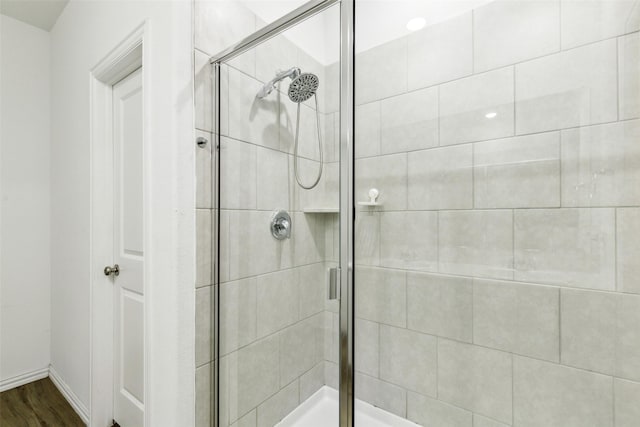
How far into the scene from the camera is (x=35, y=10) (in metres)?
A: 2.09

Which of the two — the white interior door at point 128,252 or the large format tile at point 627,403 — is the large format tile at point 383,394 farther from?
the white interior door at point 128,252

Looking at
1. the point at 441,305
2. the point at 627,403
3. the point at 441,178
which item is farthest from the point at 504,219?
the point at 627,403

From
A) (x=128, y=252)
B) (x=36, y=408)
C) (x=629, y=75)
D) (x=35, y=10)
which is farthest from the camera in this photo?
(x=35, y=10)

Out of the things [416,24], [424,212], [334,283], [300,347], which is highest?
→ [416,24]

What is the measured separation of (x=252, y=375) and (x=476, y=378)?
3.16ft

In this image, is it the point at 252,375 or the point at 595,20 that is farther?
the point at 252,375

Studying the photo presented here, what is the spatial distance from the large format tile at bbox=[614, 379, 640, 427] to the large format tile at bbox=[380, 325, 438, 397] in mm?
616

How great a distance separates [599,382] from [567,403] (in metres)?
0.14

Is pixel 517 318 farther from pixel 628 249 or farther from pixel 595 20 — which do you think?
pixel 595 20

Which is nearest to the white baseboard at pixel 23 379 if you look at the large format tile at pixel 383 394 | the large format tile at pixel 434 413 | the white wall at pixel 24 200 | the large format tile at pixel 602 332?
the white wall at pixel 24 200

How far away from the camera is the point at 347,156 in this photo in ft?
3.09

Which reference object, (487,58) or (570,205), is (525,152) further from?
(487,58)

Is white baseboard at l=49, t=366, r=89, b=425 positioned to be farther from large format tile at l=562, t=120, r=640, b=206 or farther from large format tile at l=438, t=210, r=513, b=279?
large format tile at l=562, t=120, r=640, b=206

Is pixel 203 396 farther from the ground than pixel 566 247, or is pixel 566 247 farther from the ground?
pixel 566 247
